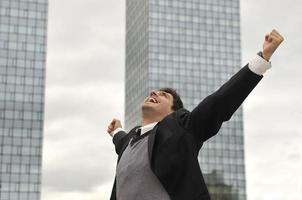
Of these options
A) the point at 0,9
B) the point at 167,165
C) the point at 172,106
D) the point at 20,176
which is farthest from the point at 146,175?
the point at 0,9

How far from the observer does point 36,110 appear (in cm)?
11500

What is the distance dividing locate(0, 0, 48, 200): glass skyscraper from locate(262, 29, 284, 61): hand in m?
106

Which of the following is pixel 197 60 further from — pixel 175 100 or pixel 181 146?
pixel 181 146

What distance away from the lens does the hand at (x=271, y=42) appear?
188 inches

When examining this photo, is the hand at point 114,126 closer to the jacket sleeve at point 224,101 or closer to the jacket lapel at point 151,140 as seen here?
the jacket lapel at point 151,140

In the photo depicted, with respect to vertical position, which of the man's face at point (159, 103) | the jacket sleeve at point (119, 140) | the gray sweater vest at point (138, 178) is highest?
the man's face at point (159, 103)

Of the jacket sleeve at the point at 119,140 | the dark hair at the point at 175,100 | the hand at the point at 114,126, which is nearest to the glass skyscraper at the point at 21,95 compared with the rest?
the hand at the point at 114,126

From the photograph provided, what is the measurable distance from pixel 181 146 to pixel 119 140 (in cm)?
154

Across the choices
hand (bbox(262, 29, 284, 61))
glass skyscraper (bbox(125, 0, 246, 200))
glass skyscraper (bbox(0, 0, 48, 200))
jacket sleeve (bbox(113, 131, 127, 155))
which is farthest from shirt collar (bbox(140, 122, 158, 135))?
glass skyscraper (bbox(125, 0, 246, 200))

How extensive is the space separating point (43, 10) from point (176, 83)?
96.8ft

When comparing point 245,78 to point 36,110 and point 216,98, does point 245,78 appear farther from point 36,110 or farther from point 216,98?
point 36,110

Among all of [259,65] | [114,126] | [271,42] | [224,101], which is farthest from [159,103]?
[114,126]

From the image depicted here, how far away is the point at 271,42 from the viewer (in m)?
4.79

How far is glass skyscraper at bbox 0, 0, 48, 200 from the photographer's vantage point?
356ft
